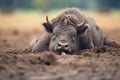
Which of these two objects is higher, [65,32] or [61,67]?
[65,32]

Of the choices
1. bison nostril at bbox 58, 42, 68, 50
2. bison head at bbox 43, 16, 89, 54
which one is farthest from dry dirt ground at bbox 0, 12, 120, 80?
bison head at bbox 43, 16, 89, 54

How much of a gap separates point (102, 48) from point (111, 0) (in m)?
52.1

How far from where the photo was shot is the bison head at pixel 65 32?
49.1 ft

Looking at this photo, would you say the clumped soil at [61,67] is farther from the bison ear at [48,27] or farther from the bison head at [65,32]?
the bison ear at [48,27]

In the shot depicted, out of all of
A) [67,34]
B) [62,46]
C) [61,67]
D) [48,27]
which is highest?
[48,27]

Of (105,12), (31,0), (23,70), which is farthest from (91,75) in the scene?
(31,0)

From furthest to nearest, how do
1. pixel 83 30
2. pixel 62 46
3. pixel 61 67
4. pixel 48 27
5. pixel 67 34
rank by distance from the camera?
pixel 48 27 < pixel 83 30 < pixel 67 34 < pixel 62 46 < pixel 61 67

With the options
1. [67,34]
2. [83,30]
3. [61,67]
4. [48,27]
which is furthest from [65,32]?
[61,67]

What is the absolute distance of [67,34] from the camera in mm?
15375

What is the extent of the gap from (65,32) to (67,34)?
0.26 ft

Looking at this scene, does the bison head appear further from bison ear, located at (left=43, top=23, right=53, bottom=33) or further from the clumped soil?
the clumped soil

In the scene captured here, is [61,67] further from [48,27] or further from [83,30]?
[48,27]

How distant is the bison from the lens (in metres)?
15.2

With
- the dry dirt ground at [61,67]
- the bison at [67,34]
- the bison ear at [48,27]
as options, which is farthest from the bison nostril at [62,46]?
the bison ear at [48,27]
